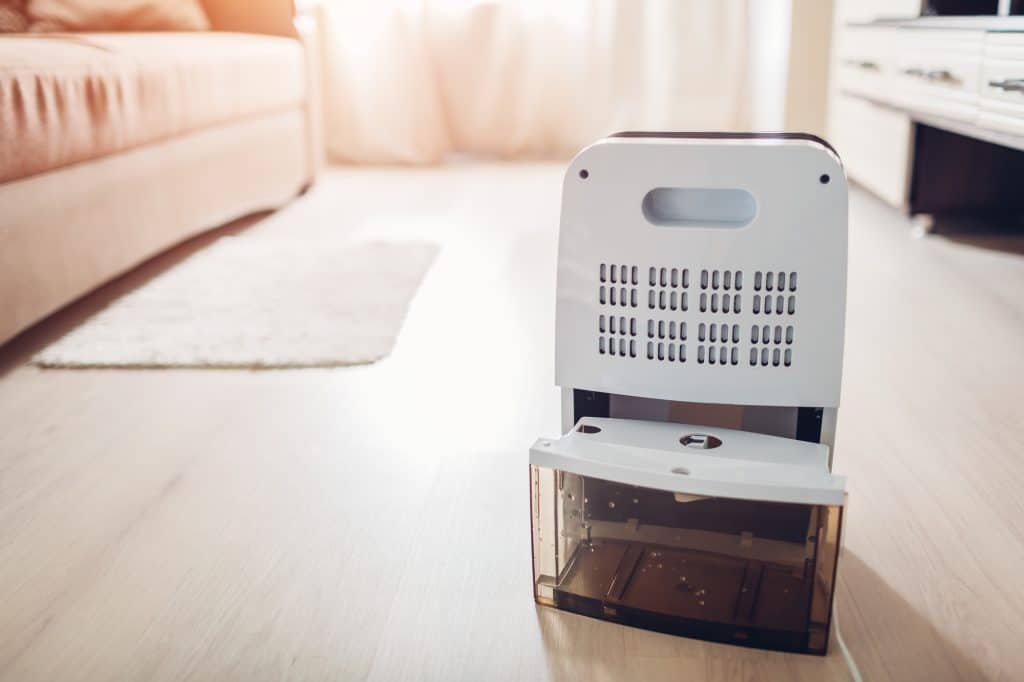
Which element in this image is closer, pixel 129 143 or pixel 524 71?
pixel 129 143

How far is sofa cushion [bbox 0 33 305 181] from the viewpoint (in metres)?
1.41

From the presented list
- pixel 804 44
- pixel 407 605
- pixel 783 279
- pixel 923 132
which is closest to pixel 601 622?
pixel 407 605

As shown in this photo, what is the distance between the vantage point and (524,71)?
3.22m

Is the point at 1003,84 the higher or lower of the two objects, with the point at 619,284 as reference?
higher

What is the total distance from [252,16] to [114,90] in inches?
38.8

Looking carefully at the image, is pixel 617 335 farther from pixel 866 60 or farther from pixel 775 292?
pixel 866 60

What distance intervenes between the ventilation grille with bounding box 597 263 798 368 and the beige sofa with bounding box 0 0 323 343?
0.96m

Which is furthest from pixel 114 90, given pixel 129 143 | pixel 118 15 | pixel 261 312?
pixel 118 15

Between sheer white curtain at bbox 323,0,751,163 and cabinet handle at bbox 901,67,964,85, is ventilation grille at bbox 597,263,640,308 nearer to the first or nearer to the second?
cabinet handle at bbox 901,67,964,85

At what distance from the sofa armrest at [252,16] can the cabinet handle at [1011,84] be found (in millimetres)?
1750

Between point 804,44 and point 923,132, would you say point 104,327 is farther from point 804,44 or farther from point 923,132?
point 804,44

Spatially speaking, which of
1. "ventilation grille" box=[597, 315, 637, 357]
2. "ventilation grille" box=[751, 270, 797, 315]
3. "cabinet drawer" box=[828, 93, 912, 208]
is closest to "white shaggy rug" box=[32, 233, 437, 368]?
"ventilation grille" box=[597, 315, 637, 357]

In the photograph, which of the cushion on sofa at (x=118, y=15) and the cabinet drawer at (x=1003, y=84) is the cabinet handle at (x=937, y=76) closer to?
the cabinet drawer at (x=1003, y=84)

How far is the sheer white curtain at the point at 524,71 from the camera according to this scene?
A: 3.16 meters
